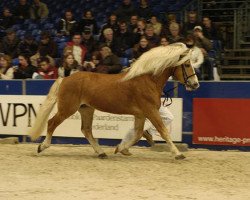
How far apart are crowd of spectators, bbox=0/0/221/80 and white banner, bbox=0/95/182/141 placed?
970 mm

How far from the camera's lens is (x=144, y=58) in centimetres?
906

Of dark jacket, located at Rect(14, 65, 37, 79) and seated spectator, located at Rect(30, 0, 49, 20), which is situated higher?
seated spectator, located at Rect(30, 0, 49, 20)

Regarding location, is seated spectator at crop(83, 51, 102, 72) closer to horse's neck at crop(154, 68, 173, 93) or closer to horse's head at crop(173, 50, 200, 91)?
horse's neck at crop(154, 68, 173, 93)

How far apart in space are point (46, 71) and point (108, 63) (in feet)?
4.82

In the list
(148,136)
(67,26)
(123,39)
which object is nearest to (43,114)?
(148,136)

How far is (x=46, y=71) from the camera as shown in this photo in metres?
12.4

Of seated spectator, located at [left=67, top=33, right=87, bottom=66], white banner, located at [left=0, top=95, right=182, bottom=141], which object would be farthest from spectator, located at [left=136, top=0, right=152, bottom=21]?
white banner, located at [left=0, top=95, right=182, bottom=141]

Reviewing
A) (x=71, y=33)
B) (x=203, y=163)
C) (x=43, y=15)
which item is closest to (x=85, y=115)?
(x=203, y=163)

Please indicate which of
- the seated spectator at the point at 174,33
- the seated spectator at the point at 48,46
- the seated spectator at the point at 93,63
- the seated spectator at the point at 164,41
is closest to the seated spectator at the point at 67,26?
the seated spectator at the point at 48,46

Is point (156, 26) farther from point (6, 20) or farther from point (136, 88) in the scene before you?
point (6, 20)

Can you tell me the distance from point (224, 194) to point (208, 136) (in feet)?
12.1

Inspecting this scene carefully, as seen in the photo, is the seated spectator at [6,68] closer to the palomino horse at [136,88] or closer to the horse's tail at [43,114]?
the horse's tail at [43,114]

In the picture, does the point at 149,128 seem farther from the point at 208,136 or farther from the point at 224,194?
the point at 224,194

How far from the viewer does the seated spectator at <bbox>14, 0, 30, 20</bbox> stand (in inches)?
712
